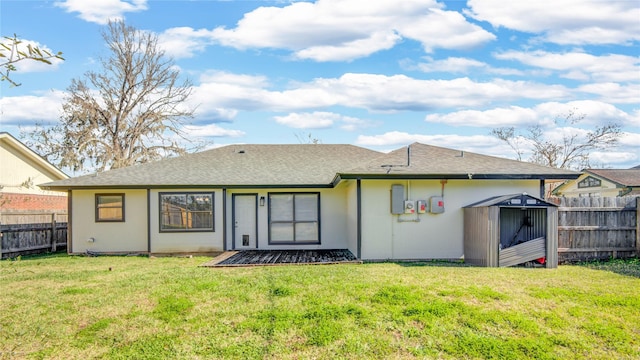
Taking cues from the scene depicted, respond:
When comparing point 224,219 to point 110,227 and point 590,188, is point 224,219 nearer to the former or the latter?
point 110,227

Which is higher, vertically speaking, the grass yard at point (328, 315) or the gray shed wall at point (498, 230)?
the gray shed wall at point (498, 230)

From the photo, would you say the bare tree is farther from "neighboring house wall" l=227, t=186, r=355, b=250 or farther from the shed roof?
"neighboring house wall" l=227, t=186, r=355, b=250

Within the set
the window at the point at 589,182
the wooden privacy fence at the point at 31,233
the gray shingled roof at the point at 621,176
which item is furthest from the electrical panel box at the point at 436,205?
the window at the point at 589,182

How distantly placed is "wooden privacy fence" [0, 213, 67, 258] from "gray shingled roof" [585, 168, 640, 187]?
27.4 m

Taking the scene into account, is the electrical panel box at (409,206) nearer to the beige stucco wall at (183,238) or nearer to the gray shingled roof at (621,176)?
the beige stucco wall at (183,238)

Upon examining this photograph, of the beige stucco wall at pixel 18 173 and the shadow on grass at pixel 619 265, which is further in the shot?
the beige stucco wall at pixel 18 173

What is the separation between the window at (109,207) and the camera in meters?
13.8

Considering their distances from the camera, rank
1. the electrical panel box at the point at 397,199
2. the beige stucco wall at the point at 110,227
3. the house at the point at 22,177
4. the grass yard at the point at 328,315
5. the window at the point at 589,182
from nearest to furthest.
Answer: the grass yard at the point at 328,315
the electrical panel box at the point at 397,199
the beige stucco wall at the point at 110,227
the house at the point at 22,177
the window at the point at 589,182

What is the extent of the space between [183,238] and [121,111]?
51.9ft

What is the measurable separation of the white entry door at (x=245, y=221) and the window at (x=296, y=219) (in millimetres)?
474

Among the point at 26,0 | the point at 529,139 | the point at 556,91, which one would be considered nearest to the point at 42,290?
the point at 26,0

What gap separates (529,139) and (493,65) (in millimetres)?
20824

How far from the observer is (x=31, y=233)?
47.2ft

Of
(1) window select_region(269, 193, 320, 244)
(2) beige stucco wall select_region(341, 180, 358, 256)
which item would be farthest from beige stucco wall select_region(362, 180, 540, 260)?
(1) window select_region(269, 193, 320, 244)
